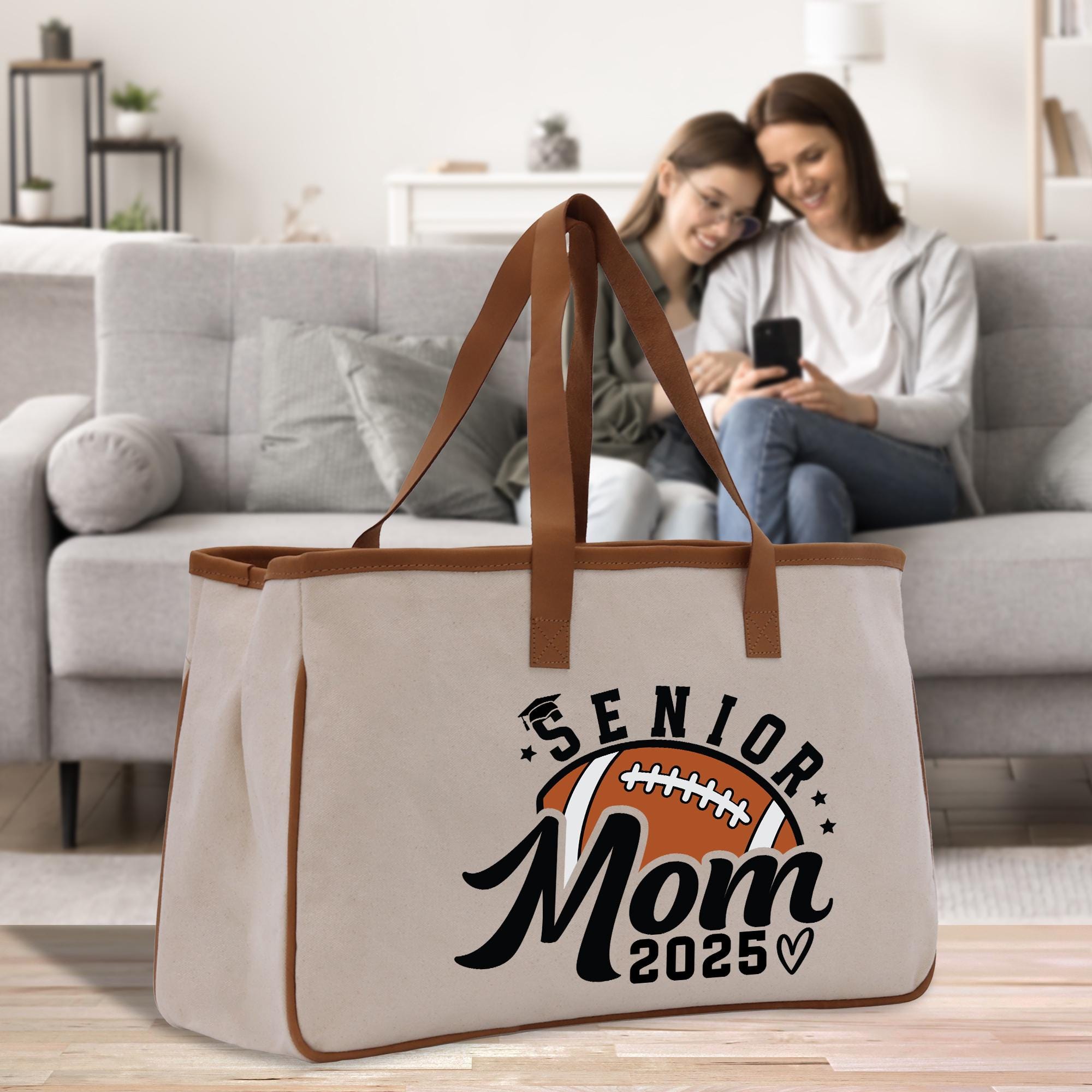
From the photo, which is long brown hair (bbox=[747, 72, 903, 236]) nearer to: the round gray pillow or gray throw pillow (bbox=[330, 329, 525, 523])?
gray throw pillow (bbox=[330, 329, 525, 523])

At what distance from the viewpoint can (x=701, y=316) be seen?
87.0 inches

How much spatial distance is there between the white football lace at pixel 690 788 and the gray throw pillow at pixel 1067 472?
1.61m

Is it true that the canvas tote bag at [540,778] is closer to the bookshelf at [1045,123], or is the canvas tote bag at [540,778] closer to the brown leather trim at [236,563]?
the brown leather trim at [236,563]

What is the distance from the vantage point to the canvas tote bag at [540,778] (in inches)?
24.2

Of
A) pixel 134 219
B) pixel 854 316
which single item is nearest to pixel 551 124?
pixel 134 219

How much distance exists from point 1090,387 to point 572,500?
6.08 ft

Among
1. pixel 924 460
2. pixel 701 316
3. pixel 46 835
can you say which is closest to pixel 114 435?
pixel 46 835

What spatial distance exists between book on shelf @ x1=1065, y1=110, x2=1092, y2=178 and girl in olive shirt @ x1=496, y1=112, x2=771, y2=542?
3235 mm

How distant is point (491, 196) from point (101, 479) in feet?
11.3

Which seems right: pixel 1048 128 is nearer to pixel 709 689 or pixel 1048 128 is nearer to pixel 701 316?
pixel 701 316

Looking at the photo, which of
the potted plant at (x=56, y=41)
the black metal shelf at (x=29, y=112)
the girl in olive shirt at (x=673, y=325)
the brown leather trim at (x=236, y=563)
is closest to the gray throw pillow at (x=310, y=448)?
the girl in olive shirt at (x=673, y=325)

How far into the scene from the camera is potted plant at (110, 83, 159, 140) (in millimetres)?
5242

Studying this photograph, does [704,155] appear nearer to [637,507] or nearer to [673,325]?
[673,325]

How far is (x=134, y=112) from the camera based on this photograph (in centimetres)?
527
